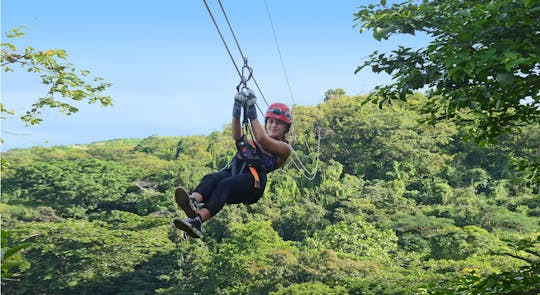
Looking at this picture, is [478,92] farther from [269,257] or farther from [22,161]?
[22,161]

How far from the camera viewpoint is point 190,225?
14.1ft

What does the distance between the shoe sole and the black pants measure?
15cm

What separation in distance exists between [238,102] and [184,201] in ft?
2.61

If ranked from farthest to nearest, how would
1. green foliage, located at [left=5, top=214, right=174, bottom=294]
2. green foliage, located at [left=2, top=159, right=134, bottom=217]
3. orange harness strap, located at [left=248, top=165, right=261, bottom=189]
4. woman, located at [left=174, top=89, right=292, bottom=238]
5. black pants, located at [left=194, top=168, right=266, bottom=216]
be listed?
green foliage, located at [left=2, top=159, right=134, bottom=217] < green foliage, located at [left=5, top=214, right=174, bottom=294] < orange harness strap, located at [left=248, top=165, right=261, bottom=189] < black pants, located at [left=194, top=168, right=266, bottom=216] < woman, located at [left=174, top=89, right=292, bottom=238]

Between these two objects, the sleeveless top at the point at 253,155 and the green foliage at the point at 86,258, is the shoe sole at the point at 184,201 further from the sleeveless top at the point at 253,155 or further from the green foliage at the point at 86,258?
the green foliage at the point at 86,258

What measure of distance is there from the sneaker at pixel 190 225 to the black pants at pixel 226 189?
0.48 feet

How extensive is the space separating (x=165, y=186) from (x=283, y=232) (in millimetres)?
9123

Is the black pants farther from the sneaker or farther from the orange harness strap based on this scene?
the sneaker

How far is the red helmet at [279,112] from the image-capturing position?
4.83 meters

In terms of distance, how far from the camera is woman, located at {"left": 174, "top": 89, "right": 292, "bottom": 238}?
4352 millimetres

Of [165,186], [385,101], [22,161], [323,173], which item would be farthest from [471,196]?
[385,101]

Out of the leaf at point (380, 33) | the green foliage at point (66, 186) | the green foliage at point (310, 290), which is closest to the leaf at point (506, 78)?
the leaf at point (380, 33)

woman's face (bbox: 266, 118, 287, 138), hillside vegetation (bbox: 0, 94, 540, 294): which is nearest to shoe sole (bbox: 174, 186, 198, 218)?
woman's face (bbox: 266, 118, 287, 138)

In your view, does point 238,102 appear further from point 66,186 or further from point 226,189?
point 66,186
